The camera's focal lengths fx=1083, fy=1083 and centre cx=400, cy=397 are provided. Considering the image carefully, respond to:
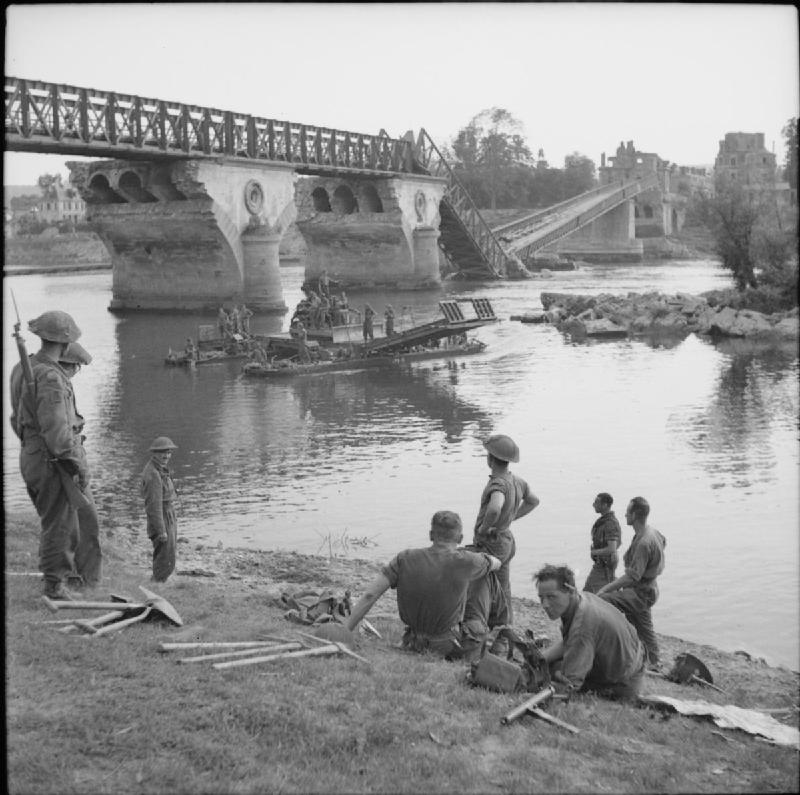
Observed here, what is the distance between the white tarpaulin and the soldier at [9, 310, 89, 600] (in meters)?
4.19

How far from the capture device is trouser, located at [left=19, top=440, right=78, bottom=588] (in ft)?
25.1

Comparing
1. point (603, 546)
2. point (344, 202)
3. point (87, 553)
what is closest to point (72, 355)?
point (87, 553)

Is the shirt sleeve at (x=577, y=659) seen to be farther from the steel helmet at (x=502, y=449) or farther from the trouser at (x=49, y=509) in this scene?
the trouser at (x=49, y=509)

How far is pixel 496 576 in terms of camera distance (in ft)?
26.1

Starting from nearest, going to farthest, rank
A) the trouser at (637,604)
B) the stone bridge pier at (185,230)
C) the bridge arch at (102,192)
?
1. the trouser at (637,604)
2. the stone bridge pier at (185,230)
3. the bridge arch at (102,192)

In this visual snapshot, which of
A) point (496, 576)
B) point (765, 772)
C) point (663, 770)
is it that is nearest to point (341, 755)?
point (663, 770)

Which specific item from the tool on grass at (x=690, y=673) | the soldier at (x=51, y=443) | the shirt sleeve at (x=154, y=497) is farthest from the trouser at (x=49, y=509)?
the tool on grass at (x=690, y=673)

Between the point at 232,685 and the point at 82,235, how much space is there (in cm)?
9398

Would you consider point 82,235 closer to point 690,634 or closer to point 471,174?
point 471,174

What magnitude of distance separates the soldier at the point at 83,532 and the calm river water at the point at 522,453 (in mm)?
2089

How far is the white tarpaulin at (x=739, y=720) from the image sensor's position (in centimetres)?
636

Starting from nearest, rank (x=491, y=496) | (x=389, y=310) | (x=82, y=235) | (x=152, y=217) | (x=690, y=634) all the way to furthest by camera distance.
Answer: (x=491, y=496) < (x=690, y=634) < (x=389, y=310) < (x=152, y=217) < (x=82, y=235)

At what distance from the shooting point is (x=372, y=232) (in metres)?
59.4

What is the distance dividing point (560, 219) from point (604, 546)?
235 feet
